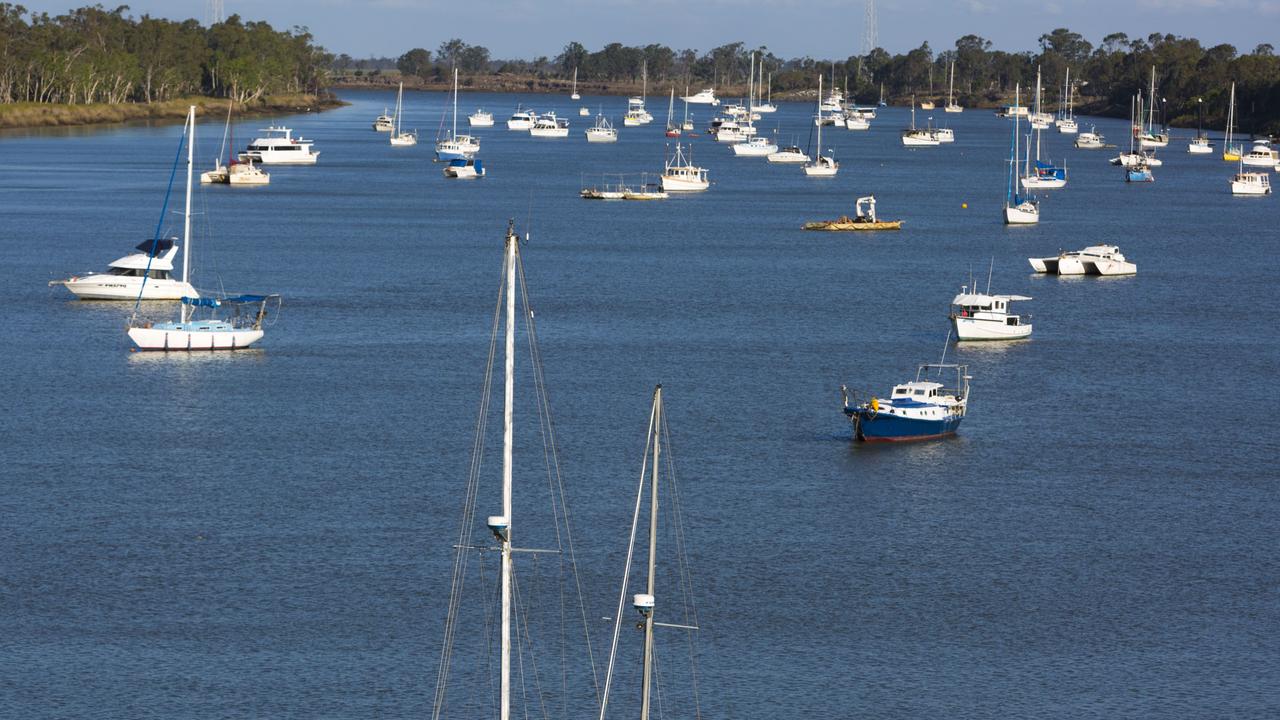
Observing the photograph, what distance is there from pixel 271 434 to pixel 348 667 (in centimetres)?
2811

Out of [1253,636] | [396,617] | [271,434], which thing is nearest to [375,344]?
[271,434]

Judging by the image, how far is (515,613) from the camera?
5638 cm

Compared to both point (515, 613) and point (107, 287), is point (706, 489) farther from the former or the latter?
point (107, 287)

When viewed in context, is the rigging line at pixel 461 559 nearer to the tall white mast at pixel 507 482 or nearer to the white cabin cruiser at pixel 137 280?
the tall white mast at pixel 507 482

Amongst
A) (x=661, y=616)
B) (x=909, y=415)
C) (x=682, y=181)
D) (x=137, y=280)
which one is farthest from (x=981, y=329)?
(x=682, y=181)

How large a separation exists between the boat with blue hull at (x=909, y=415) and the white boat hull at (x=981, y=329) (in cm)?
2166

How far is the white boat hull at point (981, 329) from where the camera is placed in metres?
101

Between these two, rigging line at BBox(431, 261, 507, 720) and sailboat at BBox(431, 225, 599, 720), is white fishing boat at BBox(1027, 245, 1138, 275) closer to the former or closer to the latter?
rigging line at BBox(431, 261, 507, 720)

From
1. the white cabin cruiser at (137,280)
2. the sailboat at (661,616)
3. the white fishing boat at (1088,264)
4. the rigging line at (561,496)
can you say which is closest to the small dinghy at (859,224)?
the white fishing boat at (1088,264)

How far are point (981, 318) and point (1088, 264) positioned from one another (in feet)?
114

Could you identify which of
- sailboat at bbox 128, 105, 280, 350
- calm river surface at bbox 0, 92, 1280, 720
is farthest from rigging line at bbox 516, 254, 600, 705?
sailboat at bbox 128, 105, 280, 350

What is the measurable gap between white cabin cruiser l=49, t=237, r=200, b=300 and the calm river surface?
1536mm

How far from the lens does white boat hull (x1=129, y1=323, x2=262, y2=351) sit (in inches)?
3733

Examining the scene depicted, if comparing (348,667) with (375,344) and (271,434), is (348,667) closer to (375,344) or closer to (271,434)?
(271,434)
